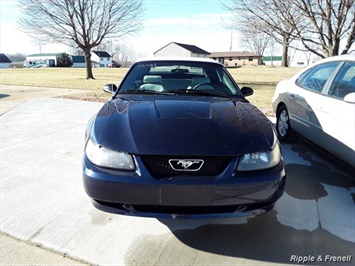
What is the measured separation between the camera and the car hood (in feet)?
6.70

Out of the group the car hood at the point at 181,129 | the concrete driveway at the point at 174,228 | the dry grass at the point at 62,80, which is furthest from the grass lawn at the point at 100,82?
the car hood at the point at 181,129

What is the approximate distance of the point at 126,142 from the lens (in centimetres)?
209

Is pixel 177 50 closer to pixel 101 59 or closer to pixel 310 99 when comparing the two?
pixel 101 59

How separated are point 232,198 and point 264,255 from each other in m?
0.57

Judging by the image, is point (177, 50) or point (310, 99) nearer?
point (310, 99)

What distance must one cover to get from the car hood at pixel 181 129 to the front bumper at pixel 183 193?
187 millimetres

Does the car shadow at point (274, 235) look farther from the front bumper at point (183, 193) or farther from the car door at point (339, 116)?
the car door at point (339, 116)

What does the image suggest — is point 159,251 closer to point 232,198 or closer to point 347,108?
point 232,198

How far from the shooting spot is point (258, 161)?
6.88 feet

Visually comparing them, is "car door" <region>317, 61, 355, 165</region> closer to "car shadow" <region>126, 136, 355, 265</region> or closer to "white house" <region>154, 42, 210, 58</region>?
"car shadow" <region>126, 136, 355, 265</region>

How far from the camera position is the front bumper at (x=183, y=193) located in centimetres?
195

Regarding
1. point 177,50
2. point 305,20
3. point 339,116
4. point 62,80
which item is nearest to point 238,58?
point 177,50

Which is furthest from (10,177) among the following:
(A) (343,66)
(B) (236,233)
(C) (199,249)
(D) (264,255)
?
(A) (343,66)

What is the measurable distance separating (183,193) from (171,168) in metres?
0.19
